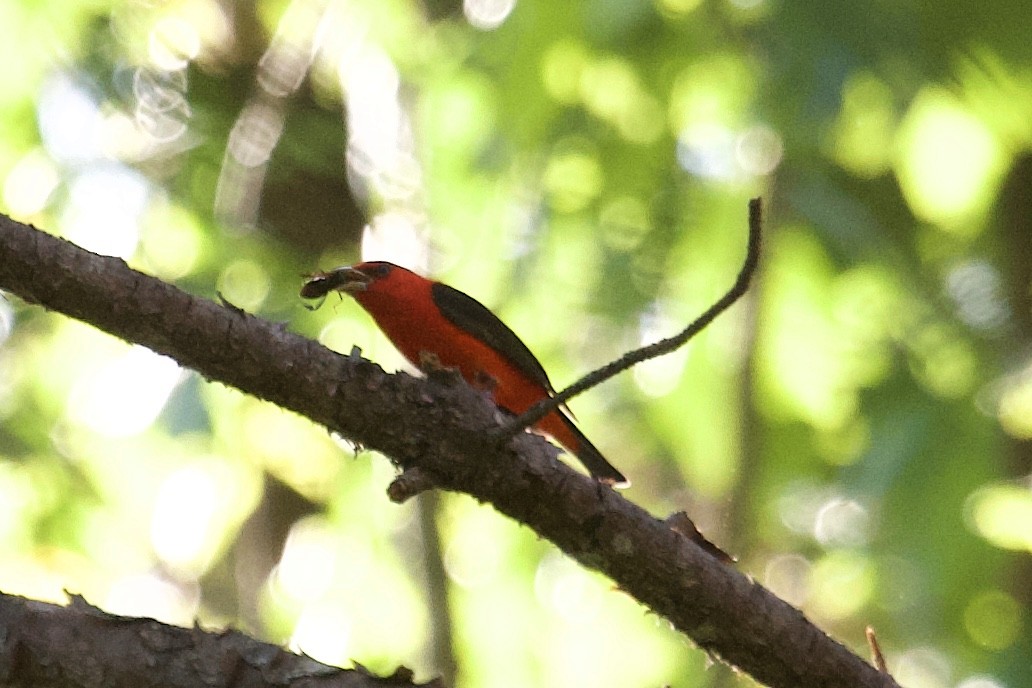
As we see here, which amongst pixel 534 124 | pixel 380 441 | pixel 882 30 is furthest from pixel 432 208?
pixel 380 441

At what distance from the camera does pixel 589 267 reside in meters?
5.33

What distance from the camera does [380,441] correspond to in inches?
111

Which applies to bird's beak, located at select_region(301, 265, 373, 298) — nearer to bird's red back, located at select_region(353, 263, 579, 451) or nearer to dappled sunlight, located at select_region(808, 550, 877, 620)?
bird's red back, located at select_region(353, 263, 579, 451)

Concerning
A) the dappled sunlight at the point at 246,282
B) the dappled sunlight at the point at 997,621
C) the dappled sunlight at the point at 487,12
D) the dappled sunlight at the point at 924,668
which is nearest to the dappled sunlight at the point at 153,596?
the dappled sunlight at the point at 246,282

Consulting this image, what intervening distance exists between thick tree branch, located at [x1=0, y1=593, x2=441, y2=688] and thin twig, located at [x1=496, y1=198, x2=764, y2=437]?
714 millimetres

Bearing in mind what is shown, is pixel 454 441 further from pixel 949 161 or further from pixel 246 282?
pixel 949 161

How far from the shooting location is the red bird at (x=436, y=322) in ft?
14.3

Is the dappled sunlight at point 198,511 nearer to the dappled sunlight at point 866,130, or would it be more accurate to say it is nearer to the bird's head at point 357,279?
the bird's head at point 357,279

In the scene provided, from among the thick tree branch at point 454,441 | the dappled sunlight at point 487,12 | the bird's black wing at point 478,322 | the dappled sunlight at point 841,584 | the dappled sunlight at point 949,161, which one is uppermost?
the dappled sunlight at point 487,12

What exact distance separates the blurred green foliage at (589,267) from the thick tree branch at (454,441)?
5.23ft

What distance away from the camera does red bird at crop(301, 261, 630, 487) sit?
4.37 metres

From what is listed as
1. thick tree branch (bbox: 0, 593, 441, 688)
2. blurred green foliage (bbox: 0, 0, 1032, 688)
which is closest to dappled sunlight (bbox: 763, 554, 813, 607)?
blurred green foliage (bbox: 0, 0, 1032, 688)

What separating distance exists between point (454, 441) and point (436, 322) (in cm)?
159

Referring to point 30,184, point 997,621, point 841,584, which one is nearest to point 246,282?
point 30,184
